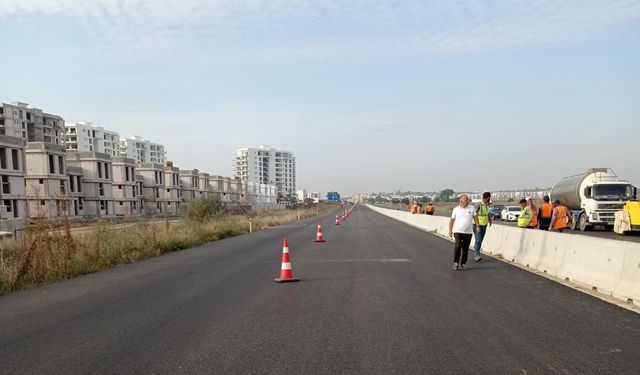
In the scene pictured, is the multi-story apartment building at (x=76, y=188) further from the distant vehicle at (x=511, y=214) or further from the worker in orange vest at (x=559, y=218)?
the worker in orange vest at (x=559, y=218)

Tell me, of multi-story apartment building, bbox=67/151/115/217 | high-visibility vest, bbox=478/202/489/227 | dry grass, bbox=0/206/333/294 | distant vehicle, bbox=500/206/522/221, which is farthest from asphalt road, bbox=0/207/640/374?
multi-story apartment building, bbox=67/151/115/217

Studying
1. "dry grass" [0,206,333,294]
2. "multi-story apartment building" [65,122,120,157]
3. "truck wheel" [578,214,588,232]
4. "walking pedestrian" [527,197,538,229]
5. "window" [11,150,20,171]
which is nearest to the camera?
"dry grass" [0,206,333,294]

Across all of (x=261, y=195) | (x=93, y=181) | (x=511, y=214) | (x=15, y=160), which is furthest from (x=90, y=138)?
(x=511, y=214)

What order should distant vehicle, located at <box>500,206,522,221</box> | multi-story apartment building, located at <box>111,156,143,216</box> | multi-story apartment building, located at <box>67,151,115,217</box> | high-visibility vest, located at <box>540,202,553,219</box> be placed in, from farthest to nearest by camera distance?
multi-story apartment building, located at <box>111,156,143,216</box>
multi-story apartment building, located at <box>67,151,115,217</box>
distant vehicle, located at <box>500,206,522,221</box>
high-visibility vest, located at <box>540,202,553,219</box>

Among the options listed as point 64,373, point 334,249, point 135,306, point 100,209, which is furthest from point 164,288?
point 100,209

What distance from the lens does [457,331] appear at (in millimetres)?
5852

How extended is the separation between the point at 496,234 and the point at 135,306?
→ 11.0 meters

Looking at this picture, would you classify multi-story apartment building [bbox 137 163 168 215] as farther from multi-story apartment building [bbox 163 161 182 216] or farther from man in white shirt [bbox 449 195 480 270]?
man in white shirt [bbox 449 195 480 270]

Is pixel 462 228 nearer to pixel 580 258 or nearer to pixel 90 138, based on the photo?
pixel 580 258

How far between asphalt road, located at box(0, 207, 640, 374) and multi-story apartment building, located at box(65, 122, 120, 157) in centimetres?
12300

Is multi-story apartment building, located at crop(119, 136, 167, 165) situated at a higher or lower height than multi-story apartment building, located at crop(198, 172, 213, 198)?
higher

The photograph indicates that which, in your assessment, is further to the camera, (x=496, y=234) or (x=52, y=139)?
(x=52, y=139)

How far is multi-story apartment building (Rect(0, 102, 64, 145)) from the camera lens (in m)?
94.8

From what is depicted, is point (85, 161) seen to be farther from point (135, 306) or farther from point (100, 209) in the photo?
point (135, 306)
